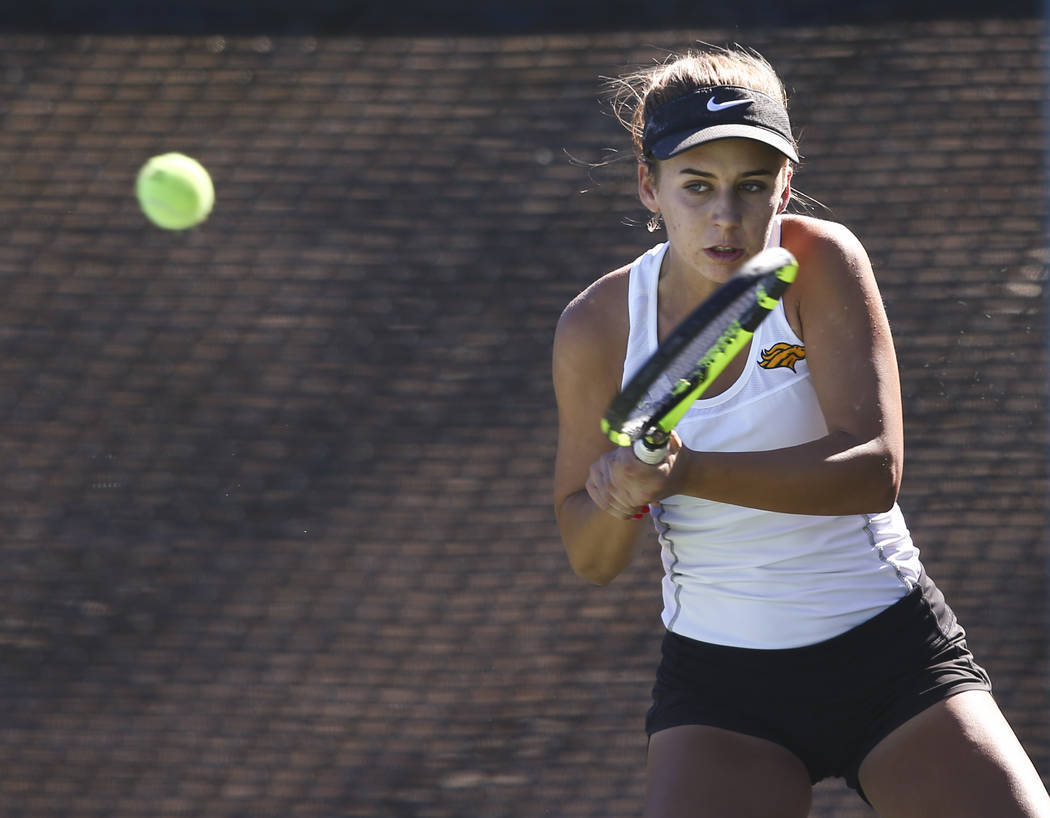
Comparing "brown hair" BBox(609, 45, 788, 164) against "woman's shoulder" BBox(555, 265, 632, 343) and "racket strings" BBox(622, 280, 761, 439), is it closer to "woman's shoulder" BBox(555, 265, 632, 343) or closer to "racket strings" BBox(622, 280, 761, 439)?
"woman's shoulder" BBox(555, 265, 632, 343)

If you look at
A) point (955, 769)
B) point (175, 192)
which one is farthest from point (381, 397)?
point (955, 769)

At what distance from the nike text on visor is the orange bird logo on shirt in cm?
28

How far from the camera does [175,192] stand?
12.4ft

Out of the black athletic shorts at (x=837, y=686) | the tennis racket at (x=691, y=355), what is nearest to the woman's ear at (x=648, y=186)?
the tennis racket at (x=691, y=355)

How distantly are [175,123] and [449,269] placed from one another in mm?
1007

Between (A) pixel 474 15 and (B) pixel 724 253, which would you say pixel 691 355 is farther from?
(A) pixel 474 15

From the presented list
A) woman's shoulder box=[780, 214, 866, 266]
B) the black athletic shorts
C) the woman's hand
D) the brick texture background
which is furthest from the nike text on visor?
the brick texture background

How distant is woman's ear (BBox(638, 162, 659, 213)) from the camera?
1.95m

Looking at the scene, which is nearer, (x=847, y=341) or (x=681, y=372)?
(x=681, y=372)

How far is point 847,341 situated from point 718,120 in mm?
370

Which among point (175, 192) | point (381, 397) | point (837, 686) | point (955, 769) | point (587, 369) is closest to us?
point (955, 769)

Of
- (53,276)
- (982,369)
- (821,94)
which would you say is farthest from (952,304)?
(53,276)

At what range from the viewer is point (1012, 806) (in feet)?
5.58

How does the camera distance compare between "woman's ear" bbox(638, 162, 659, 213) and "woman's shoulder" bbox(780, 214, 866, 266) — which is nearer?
"woman's shoulder" bbox(780, 214, 866, 266)
